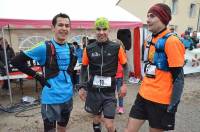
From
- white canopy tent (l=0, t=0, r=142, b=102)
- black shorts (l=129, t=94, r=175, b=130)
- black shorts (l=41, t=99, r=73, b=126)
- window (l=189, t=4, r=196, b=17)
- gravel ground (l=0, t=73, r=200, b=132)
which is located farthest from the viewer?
window (l=189, t=4, r=196, b=17)

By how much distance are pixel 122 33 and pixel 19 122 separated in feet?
14.1

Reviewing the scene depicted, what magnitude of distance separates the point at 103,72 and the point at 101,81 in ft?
0.42

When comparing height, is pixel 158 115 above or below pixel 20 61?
below

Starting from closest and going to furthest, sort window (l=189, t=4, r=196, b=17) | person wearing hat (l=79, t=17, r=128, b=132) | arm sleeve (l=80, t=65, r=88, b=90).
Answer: person wearing hat (l=79, t=17, r=128, b=132), arm sleeve (l=80, t=65, r=88, b=90), window (l=189, t=4, r=196, b=17)

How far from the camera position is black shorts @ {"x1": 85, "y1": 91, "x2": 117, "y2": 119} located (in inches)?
150

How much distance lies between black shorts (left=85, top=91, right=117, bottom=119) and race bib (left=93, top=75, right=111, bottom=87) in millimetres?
128

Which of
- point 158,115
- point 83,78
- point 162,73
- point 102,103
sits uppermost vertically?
point 162,73

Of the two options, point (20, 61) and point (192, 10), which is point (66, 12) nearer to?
point (20, 61)

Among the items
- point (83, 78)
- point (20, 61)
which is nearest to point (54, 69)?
point (20, 61)

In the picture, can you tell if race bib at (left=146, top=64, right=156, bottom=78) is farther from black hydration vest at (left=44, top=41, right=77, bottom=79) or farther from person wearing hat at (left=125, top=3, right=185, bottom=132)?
black hydration vest at (left=44, top=41, right=77, bottom=79)

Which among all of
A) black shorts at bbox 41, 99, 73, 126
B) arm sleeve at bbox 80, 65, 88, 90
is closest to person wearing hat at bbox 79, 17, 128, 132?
arm sleeve at bbox 80, 65, 88, 90

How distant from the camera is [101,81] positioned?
12.5 ft

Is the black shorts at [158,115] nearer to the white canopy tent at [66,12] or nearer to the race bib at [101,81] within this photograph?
the race bib at [101,81]

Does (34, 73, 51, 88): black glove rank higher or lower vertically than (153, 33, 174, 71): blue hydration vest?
lower
